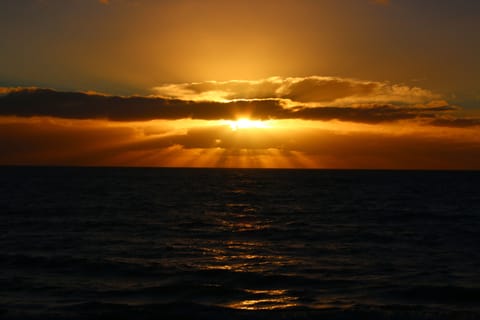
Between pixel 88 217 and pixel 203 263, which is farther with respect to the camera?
pixel 88 217

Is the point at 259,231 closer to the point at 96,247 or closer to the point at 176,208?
the point at 96,247

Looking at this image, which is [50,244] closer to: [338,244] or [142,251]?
[142,251]

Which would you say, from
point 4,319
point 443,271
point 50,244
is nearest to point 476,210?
point 443,271

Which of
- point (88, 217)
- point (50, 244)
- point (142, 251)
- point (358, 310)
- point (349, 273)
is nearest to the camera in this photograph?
point (358, 310)

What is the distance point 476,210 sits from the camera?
58.4m

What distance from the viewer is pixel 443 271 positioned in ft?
78.6

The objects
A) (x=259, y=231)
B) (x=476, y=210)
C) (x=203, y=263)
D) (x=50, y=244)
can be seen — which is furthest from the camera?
(x=476, y=210)

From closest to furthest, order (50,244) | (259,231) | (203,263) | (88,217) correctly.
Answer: (203,263) → (50,244) → (259,231) → (88,217)

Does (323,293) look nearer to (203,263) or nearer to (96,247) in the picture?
(203,263)

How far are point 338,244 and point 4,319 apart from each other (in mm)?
21201

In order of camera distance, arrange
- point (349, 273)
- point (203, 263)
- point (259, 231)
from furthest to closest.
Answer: point (259, 231), point (203, 263), point (349, 273)

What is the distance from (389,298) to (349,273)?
4.28m

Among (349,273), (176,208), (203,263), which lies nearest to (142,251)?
(203,263)

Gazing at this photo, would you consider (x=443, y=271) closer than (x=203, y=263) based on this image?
Yes
